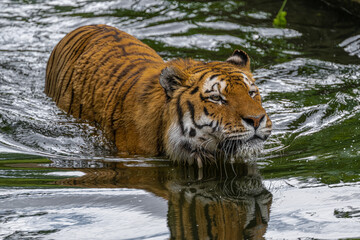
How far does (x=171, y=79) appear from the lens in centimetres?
334

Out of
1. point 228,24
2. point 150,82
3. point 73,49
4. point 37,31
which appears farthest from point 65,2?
point 150,82

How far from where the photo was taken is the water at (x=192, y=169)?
2.53m

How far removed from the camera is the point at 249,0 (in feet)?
24.4

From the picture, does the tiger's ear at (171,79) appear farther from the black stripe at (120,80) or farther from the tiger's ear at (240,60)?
the black stripe at (120,80)

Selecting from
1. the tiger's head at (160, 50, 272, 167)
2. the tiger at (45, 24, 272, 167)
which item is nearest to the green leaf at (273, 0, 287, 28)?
the tiger at (45, 24, 272, 167)

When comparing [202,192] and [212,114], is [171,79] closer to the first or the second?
[212,114]

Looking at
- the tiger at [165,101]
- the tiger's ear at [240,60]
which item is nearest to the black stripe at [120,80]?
the tiger at [165,101]

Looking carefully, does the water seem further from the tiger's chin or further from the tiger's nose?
the tiger's nose

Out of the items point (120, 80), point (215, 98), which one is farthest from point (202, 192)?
Result: point (120, 80)

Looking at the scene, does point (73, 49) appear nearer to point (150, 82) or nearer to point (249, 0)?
point (150, 82)

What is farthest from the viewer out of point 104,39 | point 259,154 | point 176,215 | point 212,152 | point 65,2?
point 65,2

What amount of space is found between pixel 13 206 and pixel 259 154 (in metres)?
1.53

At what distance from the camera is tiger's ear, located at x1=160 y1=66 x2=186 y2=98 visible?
3289 millimetres

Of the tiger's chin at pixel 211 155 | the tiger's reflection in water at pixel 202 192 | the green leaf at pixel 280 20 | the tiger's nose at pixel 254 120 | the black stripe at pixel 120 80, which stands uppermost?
the green leaf at pixel 280 20
